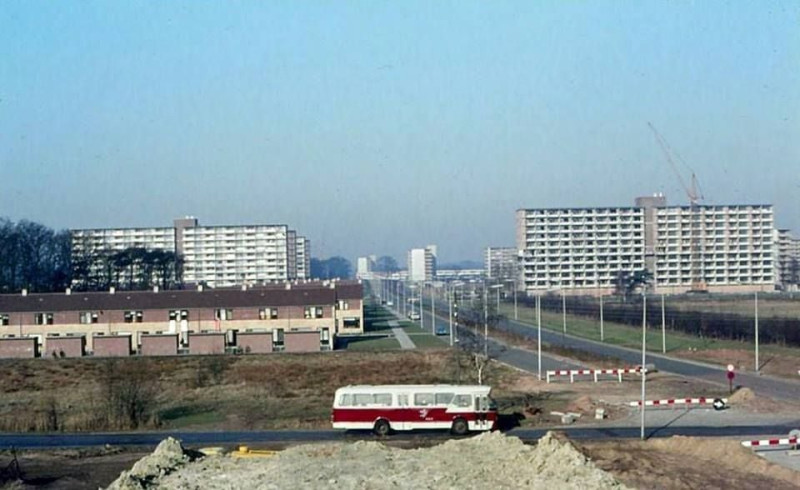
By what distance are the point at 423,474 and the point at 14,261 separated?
79.6 metres

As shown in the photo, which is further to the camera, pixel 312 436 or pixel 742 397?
pixel 742 397

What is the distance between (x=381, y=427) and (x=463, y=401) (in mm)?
2537

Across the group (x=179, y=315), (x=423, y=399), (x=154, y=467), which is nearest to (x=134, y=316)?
(x=179, y=315)

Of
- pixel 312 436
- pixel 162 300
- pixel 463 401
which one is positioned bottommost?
pixel 312 436

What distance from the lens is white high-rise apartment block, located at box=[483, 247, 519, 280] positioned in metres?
113

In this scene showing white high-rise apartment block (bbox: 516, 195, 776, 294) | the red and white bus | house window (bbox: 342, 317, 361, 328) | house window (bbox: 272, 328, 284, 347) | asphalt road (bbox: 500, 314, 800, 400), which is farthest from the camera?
white high-rise apartment block (bbox: 516, 195, 776, 294)

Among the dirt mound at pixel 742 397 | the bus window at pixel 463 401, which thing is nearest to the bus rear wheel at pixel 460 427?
the bus window at pixel 463 401

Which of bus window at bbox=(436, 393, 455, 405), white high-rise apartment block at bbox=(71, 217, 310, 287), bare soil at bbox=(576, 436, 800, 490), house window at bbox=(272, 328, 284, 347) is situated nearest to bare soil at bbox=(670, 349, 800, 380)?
bus window at bbox=(436, 393, 455, 405)

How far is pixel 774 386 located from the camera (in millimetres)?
38844

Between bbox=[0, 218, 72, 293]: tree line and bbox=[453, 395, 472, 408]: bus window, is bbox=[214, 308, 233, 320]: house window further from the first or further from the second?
bbox=[453, 395, 472, 408]: bus window

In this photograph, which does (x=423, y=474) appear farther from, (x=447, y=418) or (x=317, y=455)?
(x=447, y=418)

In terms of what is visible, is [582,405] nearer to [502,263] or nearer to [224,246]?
[502,263]

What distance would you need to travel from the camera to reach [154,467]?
1853cm

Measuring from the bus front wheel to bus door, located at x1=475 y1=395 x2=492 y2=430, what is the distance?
0.33 meters
